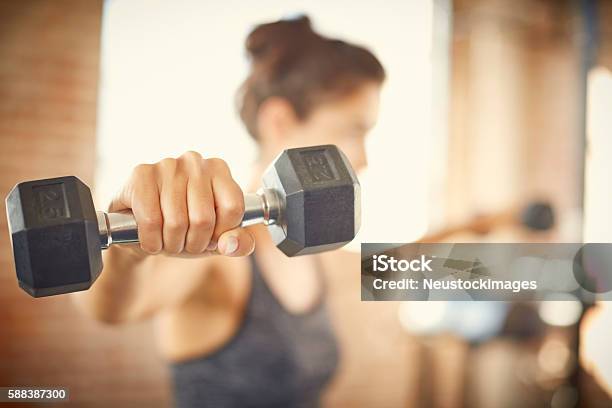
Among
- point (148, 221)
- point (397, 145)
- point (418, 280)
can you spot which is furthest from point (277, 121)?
point (148, 221)

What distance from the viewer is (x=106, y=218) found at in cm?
65

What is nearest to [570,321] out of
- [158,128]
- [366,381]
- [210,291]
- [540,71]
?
[366,381]

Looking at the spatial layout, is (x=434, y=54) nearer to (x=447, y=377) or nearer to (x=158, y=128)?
(x=158, y=128)

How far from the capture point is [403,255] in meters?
1.39

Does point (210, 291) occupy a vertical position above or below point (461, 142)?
below

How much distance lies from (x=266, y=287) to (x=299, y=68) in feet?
1.99

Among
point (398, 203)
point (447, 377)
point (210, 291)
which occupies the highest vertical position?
point (398, 203)

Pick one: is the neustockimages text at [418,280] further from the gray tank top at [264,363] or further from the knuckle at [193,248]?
the knuckle at [193,248]

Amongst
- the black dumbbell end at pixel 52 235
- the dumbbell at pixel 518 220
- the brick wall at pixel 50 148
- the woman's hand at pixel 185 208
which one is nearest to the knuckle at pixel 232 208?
the woman's hand at pixel 185 208

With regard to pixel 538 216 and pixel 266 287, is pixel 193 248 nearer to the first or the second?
pixel 266 287

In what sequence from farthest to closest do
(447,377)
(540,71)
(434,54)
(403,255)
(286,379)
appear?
(540,71) → (447,377) → (434,54) → (286,379) → (403,255)

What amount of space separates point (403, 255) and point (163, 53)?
2.59 feet

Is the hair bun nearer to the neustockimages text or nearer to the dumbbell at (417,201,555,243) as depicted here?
the neustockimages text

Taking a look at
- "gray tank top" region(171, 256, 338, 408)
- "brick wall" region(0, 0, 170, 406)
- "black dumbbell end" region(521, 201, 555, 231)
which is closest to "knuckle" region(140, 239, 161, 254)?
"gray tank top" region(171, 256, 338, 408)
